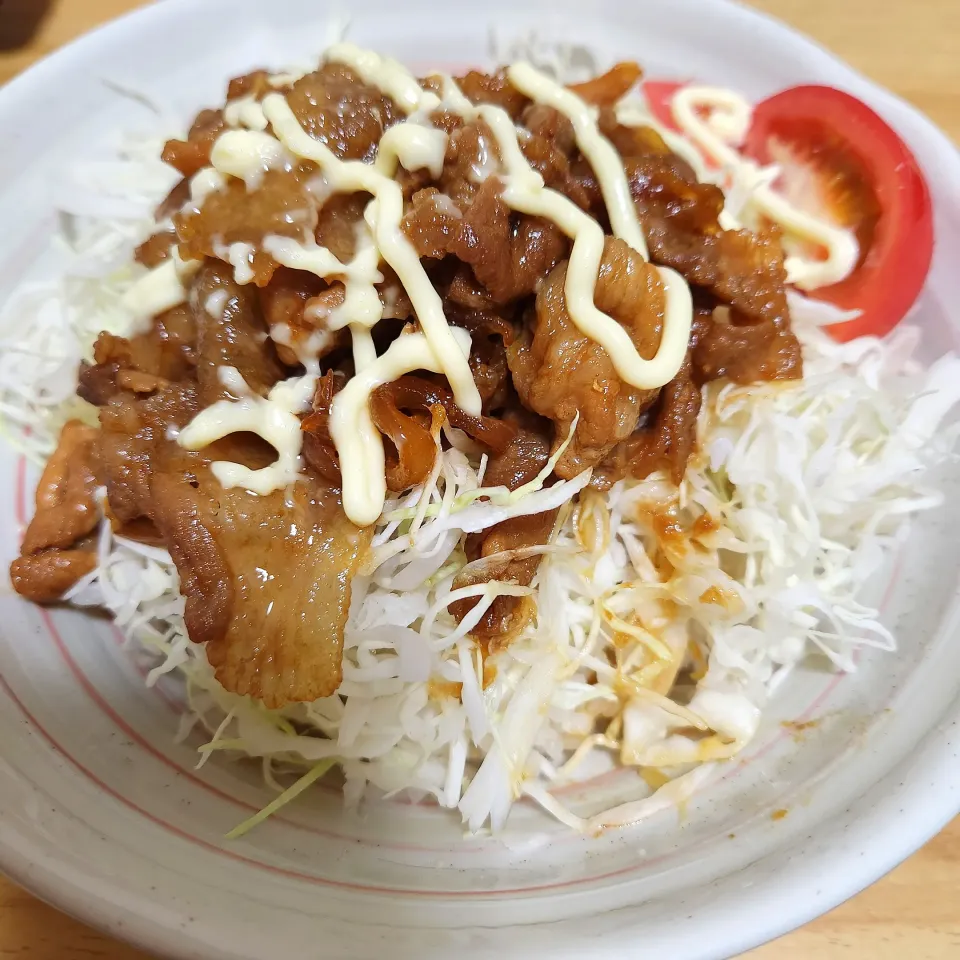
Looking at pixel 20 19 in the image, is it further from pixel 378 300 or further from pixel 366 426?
pixel 366 426

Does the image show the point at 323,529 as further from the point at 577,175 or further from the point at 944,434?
the point at 944,434

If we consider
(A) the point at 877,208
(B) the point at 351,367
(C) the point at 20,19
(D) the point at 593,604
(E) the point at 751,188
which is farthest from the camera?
(C) the point at 20,19

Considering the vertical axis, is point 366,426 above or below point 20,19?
above

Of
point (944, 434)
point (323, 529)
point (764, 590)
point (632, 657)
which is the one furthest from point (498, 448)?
point (944, 434)

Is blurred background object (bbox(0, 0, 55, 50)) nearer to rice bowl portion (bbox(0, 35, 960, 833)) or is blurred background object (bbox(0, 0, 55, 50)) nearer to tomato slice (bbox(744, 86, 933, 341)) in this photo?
rice bowl portion (bbox(0, 35, 960, 833))

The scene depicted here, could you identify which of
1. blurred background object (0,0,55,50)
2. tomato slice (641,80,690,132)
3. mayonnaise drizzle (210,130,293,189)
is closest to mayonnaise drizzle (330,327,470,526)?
mayonnaise drizzle (210,130,293,189)

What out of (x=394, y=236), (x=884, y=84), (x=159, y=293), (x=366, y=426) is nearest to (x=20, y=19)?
(x=159, y=293)
